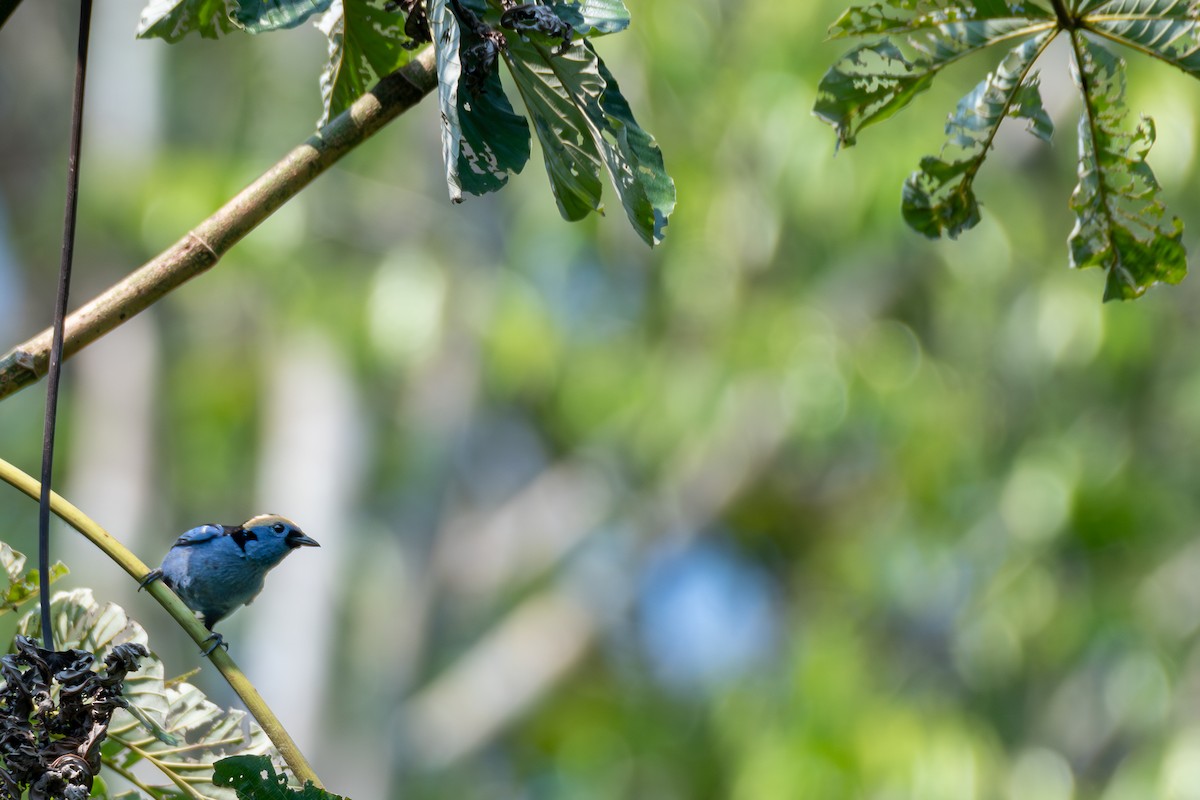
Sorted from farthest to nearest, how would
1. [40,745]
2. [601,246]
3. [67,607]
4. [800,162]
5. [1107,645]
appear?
[1107,645]
[601,246]
[800,162]
[67,607]
[40,745]

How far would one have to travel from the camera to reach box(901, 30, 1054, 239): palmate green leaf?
66.6 inches

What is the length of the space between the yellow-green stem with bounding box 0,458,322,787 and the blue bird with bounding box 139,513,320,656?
27.1 inches

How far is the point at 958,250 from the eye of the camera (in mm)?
10250

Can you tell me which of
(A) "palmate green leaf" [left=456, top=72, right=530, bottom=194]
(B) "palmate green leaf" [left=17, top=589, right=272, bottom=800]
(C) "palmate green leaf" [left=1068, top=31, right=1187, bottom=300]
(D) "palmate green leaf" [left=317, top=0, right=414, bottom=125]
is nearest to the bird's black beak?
(B) "palmate green leaf" [left=17, top=589, right=272, bottom=800]

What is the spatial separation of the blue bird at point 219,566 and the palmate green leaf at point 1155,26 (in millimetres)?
1437

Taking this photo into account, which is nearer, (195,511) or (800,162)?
(800,162)

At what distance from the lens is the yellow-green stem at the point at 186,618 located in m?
1.32

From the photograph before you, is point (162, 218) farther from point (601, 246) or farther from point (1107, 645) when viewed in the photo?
point (1107, 645)

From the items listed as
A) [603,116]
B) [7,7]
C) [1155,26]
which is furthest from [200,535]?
[1155,26]

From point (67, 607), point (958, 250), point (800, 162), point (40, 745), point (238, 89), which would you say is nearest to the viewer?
point (40, 745)

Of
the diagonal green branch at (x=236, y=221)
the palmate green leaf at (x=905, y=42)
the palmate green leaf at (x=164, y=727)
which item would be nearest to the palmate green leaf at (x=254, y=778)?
the palmate green leaf at (x=164, y=727)

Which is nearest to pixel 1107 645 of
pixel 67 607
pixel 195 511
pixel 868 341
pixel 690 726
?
pixel 868 341

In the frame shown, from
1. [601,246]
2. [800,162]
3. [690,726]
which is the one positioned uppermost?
[800,162]

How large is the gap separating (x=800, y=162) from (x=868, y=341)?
1811 millimetres
